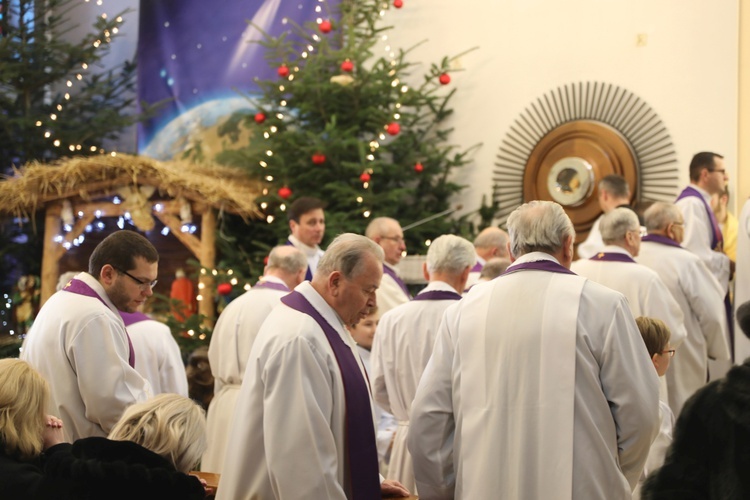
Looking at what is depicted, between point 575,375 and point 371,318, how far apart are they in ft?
9.66

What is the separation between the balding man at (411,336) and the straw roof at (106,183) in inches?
169

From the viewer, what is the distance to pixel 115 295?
4.54 meters

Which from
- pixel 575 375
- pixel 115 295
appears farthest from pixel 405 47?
pixel 575 375

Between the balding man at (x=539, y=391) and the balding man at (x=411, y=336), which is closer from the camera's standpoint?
the balding man at (x=539, y=391)

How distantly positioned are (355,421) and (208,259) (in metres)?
6.48

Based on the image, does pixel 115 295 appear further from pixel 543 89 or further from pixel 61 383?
pixel 543 89

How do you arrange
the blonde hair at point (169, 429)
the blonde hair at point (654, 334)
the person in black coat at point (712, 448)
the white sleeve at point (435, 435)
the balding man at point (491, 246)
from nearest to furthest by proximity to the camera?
the person in black coat at point (712, 448) → the blonde hair at point (169, 429) → the white sleeve at point (435, 435) → the blonde hair at point (654, 334) → the balding man at point (491, 246)

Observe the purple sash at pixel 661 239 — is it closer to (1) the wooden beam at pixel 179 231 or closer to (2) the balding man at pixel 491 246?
(2) the balding man at pixel 491 246

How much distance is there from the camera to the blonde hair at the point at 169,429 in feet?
10.3

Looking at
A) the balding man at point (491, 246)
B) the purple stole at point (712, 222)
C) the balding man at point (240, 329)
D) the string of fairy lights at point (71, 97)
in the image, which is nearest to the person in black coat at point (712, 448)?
the balding man at point (240, 329)

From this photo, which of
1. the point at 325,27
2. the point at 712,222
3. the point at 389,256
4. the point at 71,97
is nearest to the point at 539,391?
the point at 389,256

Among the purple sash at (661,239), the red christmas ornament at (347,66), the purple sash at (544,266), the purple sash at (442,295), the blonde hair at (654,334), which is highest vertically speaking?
the red christmas ornament at (347,66)

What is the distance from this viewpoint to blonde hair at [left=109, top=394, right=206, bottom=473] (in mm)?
3139

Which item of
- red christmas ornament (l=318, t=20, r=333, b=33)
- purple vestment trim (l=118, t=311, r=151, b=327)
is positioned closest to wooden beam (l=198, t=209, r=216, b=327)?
red christmas ornament (l=318, t=20, r=333, b=33)
